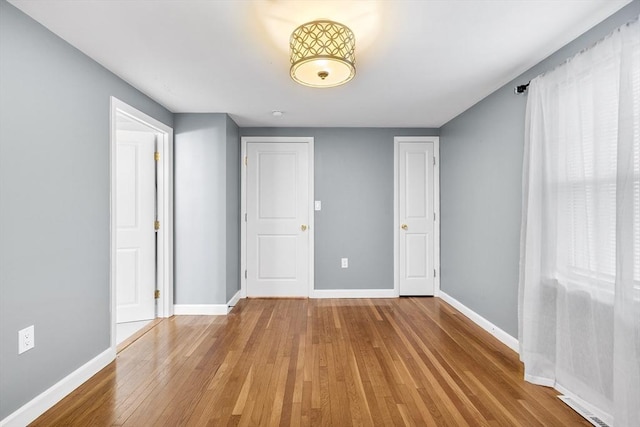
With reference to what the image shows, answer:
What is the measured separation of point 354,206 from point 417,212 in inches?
34.6

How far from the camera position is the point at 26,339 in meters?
1.71

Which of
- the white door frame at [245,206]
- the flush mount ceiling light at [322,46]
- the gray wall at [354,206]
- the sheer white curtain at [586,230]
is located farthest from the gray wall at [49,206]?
the sheer white curtain at [586,230]

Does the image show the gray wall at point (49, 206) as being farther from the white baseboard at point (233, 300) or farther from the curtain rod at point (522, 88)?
the curtain rod at point (522, 88)

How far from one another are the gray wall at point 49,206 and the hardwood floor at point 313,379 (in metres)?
0.33

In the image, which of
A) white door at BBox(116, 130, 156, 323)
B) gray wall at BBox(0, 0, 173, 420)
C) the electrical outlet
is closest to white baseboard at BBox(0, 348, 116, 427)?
gray wall at BBox(0, 0, 173, 420)

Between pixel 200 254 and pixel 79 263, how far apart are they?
1.39 m

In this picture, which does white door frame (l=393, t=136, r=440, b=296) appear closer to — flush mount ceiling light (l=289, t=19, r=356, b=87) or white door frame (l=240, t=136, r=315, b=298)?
white door frame (l=240, t=136, r=315, b=298)

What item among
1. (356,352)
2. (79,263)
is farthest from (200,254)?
(356,352)

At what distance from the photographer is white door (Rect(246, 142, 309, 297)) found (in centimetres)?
412

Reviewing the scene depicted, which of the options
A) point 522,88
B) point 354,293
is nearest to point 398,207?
point 354,293

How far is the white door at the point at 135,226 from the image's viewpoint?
3.21 meters

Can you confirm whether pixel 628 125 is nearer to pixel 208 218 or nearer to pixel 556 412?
pixel 556 412

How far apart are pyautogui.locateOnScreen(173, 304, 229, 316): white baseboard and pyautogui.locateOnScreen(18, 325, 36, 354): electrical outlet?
5.75ft

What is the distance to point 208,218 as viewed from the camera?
3.48 metres
